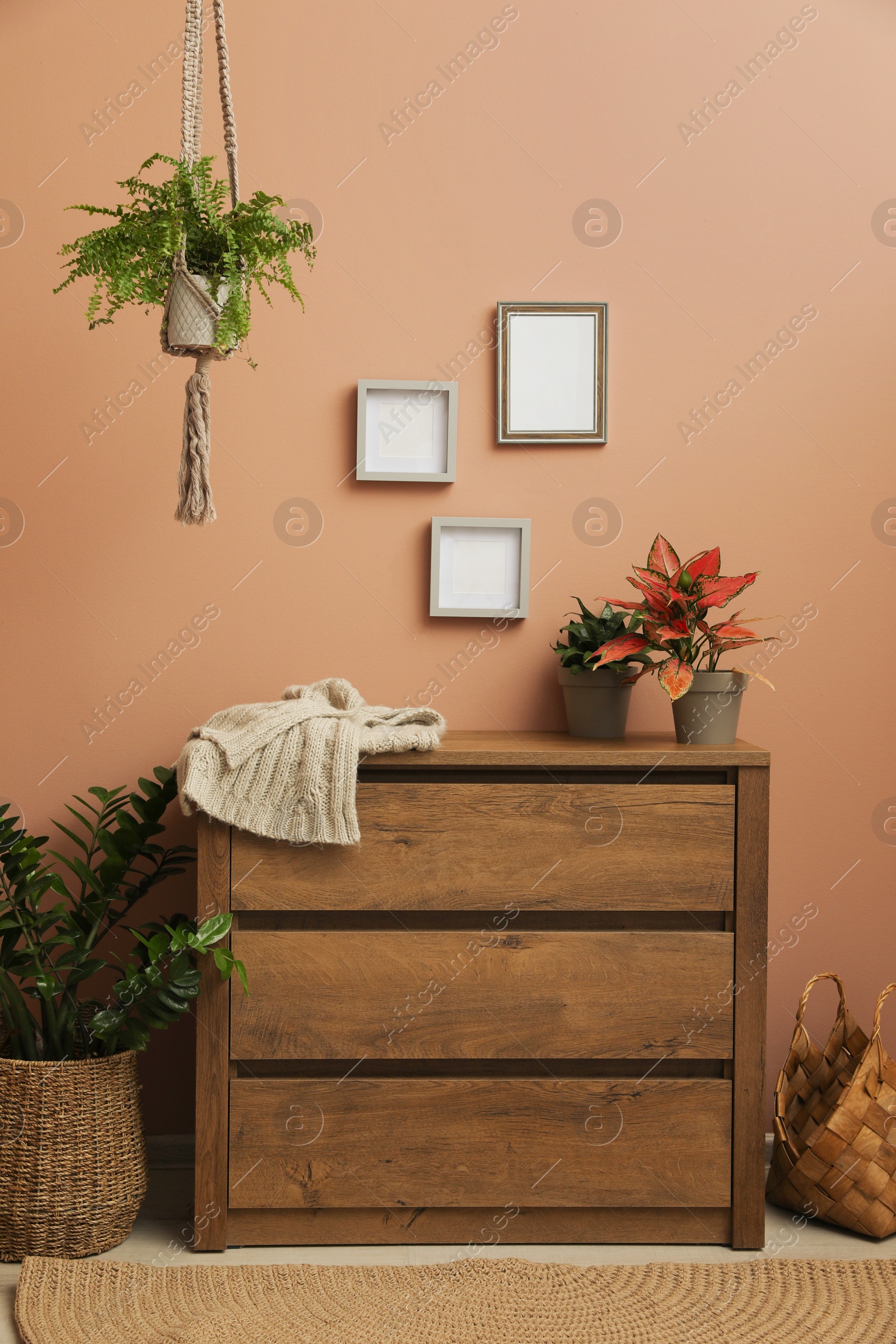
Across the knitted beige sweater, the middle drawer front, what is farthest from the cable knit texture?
the knitted beige sweater

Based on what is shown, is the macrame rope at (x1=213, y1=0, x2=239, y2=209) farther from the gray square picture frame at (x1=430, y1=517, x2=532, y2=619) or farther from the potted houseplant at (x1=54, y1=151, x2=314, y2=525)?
the gray square picture frame at (x1=430, y1=517, x2=532, y2=619)

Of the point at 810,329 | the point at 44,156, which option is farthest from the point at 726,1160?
the point at 44,156

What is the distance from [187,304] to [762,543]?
4.14 feet

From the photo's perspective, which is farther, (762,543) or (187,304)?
(762,543)

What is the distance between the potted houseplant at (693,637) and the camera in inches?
67.2

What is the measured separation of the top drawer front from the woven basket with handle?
0.43 metres

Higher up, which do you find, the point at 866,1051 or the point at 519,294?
the point at 519,294

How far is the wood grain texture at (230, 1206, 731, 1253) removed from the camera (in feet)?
5.40

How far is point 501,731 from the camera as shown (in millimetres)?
2006

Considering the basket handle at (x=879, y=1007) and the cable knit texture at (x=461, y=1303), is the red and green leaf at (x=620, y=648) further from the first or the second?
the cable knit texture at (x=461, y=1303)

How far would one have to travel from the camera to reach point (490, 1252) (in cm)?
164

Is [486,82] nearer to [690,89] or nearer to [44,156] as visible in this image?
[690,89]

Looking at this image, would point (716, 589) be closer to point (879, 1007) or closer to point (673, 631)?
point (673, 631)

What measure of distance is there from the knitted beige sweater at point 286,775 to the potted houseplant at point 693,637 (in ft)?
1.51
